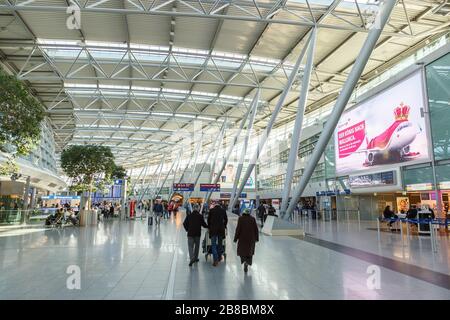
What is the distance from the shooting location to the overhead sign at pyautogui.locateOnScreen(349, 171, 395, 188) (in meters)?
21.0

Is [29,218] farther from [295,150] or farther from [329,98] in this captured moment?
[329,98]

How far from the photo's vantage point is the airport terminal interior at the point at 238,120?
280 inches

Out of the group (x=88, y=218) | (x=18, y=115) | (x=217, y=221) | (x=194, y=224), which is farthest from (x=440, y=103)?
(x=88, y=218)

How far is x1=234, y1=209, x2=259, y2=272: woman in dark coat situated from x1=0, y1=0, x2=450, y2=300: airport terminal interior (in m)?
0.04

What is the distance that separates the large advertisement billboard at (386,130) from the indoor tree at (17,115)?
18.6 metres

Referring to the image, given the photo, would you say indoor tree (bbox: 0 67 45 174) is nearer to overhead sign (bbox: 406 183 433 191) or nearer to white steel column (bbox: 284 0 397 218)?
white steel column (bbox: 284 0 397 218)

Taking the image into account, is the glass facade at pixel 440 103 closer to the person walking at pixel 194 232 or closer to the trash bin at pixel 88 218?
the person walking at pixel 194 232

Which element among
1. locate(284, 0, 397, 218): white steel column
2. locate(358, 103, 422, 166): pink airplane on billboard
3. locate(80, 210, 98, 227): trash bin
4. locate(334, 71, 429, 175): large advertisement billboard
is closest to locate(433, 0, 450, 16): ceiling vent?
locate(334, 71, 429, 175): large advertisement billboard

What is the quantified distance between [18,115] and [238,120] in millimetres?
32117

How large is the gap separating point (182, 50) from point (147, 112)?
48.1 ft

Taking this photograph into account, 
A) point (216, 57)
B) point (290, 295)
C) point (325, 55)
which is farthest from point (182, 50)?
point (290, 295)

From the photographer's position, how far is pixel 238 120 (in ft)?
135

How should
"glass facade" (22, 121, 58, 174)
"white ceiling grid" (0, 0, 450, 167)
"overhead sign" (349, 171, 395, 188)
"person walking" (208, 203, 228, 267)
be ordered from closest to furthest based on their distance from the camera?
Answer: "person walking" (208, 203, 228, 267)
"white ceiling grid" (0, 0, 450, 167)
"overhead sign" (349, 171, 395, 188)
"glass facade" (22, 121, 58, 174)

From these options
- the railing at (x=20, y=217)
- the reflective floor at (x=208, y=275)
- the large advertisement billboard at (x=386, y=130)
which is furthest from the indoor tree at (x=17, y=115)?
the large advertisement billboard at (x=386, y=130)
